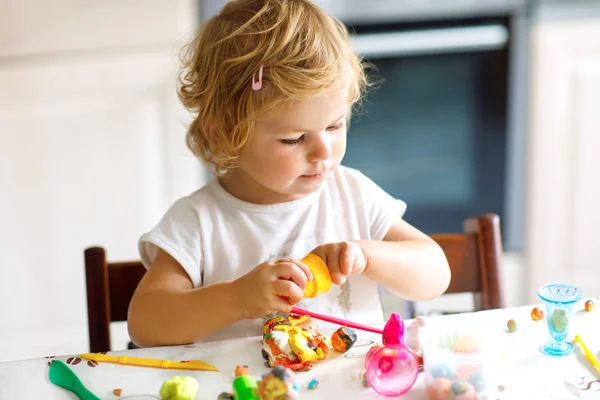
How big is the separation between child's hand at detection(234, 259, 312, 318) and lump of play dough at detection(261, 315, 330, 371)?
3 cm

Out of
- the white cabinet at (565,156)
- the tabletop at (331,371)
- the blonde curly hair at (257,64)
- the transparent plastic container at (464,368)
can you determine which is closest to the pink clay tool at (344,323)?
the tabletop at (331,371)

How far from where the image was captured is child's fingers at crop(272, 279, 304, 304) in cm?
75

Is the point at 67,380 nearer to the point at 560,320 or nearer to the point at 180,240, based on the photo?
the point at 180,240

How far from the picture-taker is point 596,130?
1894 millimetres

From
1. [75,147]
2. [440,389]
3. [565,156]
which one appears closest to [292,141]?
[440,389]

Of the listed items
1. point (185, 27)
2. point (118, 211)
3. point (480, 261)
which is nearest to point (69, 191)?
point (118, 211)

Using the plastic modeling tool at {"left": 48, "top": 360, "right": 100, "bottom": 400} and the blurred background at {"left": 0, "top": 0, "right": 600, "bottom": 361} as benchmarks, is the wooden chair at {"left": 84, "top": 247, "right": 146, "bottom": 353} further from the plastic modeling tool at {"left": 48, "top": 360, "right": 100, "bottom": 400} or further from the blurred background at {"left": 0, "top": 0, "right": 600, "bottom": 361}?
the blurred background at {"left": 0, "top": 0, "right": 600, "bottom": 361}

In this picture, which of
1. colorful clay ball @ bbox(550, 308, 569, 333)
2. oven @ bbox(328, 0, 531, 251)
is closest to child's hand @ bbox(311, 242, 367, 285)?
colorful clay ball @ bbox(550, 308, 569, 333)

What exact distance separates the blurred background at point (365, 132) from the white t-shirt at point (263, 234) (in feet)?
2.75

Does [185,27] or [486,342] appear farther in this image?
[185,27]

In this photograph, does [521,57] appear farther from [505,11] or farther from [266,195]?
[266,195]

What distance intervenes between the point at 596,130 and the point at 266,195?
124 cm

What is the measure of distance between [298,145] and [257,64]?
110 millimetres

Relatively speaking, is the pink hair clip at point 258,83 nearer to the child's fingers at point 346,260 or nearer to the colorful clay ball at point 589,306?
the child's fingers at point 346,260
